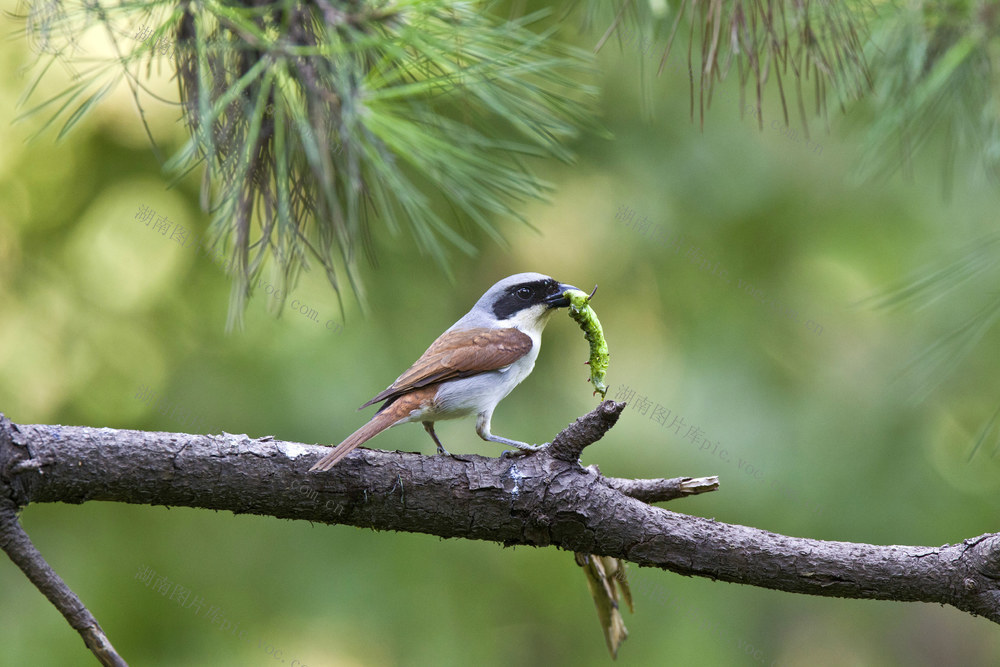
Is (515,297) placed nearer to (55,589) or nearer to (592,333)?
(592,333)

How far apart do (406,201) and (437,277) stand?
10.8ft

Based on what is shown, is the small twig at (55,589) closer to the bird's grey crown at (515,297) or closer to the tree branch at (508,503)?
the tree branch at (508,503)

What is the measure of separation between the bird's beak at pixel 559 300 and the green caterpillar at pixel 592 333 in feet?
0.12

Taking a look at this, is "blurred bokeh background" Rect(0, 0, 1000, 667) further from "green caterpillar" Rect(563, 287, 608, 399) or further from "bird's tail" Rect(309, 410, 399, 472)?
"bird's tail" Rect(309, 410, 399, 472)

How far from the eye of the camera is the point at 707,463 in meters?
5.15

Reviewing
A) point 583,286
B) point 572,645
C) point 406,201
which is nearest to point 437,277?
point 583,286

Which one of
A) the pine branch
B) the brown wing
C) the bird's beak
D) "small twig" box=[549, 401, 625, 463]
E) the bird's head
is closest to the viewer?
the pine branch

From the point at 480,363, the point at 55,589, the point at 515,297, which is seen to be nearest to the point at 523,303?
the point at 515,297

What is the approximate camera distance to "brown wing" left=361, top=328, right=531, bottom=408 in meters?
3.44

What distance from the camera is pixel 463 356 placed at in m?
3.58

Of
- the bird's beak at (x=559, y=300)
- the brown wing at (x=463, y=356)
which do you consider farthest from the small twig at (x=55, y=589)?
the bird's beak at (x=559, y=300)

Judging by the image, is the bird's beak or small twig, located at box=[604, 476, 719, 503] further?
the bird's beak

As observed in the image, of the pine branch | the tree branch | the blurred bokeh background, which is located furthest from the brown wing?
the blurred bokeh background

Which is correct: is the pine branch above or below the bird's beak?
above
